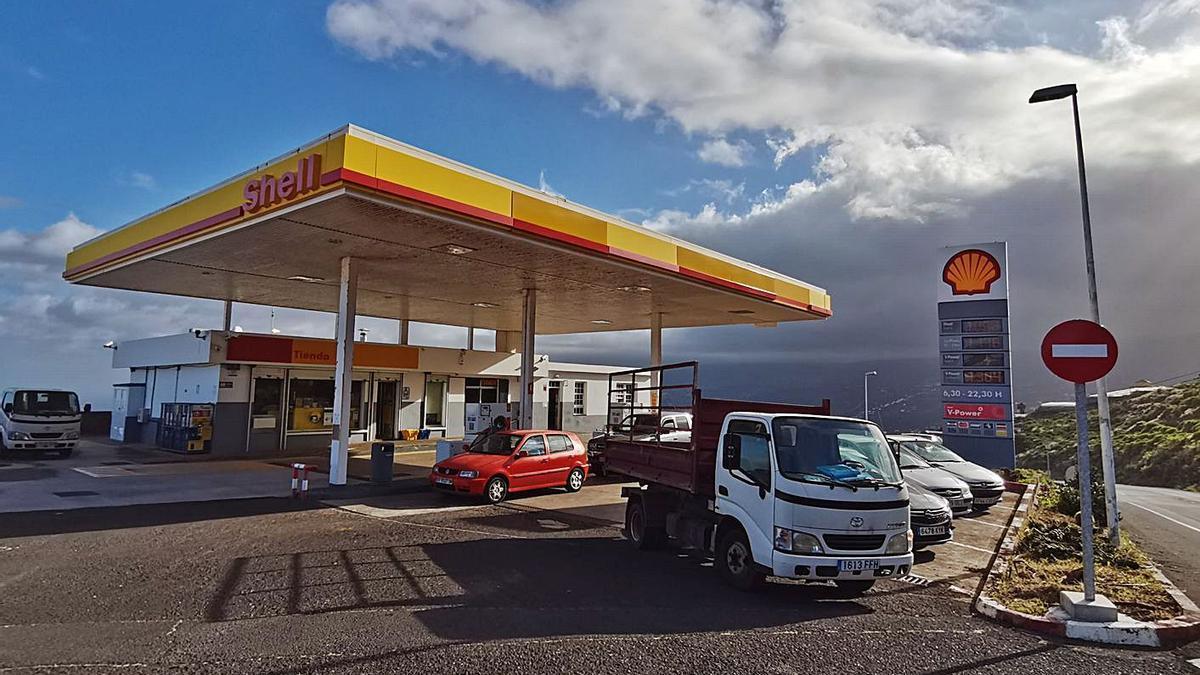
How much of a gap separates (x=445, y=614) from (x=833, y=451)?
14.5ft

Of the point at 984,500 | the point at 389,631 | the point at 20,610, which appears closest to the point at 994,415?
the point at 984,500

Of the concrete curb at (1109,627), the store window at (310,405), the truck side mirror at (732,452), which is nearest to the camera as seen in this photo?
the concrete curb at (1109,627)

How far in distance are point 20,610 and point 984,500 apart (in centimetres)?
1576

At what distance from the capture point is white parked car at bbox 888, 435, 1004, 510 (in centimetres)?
1441

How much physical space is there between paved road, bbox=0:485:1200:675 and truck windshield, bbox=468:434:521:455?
4.57 meters

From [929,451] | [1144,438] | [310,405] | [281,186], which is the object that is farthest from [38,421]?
[1144,438]

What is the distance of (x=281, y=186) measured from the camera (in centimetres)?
1152

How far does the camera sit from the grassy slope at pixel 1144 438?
3766 cm

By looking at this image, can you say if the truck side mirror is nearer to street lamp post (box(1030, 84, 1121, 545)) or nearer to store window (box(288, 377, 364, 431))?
street lamp post (box(1030, 84, 1121, 545))

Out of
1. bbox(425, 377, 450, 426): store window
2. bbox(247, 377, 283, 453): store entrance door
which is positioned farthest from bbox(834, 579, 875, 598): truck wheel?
bbox(425, 377, 450, 426): store window

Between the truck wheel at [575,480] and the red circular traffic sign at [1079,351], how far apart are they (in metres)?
10.4

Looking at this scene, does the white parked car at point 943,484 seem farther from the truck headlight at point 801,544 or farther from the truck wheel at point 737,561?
the truck headlight at point 801,544

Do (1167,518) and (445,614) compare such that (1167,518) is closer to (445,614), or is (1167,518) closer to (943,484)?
(943,484)

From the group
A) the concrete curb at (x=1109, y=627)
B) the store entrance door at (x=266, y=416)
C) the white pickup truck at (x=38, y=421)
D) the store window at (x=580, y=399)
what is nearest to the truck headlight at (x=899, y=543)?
the concrete curb at (x=1109, y=627)
